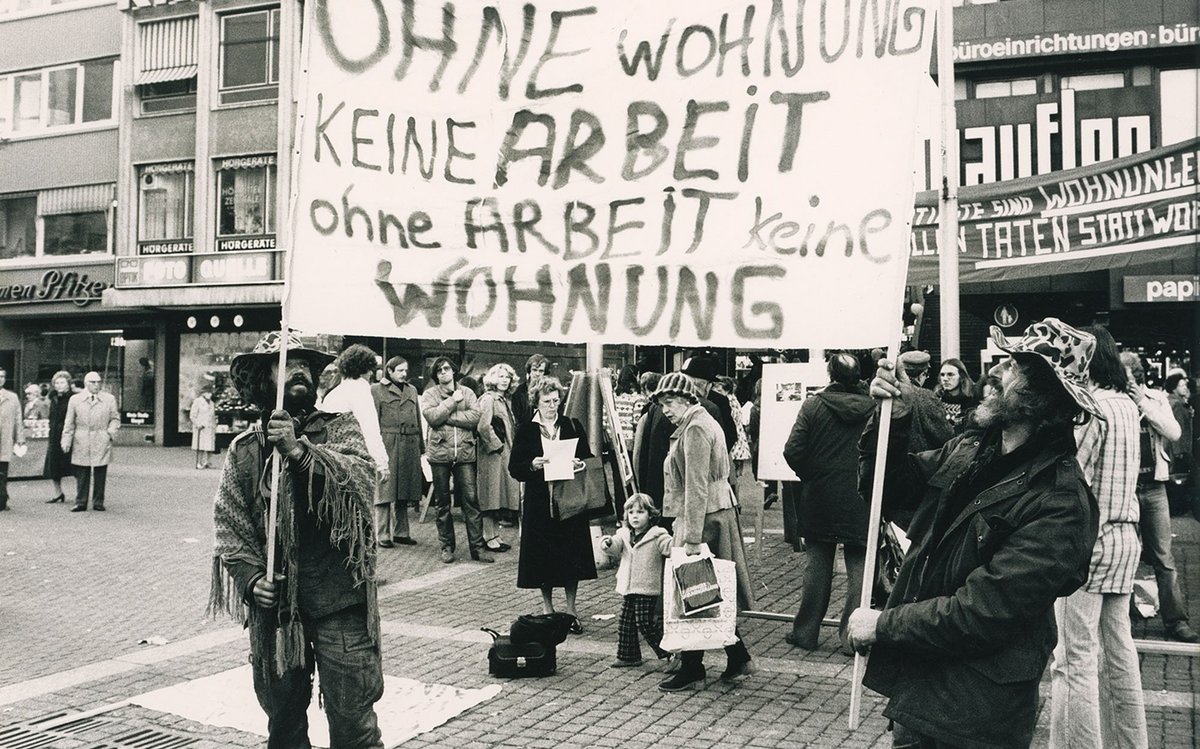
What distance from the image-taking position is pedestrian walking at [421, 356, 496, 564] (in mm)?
11016

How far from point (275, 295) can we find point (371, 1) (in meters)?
23.3

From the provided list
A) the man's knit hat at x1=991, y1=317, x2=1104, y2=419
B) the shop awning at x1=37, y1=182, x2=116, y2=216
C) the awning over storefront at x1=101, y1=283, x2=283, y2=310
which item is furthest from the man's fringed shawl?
the shop awning at x1=37, y1=182, x2=116, y2=216

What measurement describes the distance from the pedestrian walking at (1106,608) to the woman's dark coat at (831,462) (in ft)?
6.25

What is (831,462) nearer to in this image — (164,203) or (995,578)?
(995,578)

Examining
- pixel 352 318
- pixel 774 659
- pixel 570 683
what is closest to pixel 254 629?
pixel 352 318

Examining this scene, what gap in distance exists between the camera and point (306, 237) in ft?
15.2

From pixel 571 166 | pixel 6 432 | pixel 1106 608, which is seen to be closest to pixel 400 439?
pixel 6 432

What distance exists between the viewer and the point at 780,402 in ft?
33.4

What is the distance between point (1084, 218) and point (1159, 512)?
11.7 feet

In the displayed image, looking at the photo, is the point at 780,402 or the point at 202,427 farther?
the point at 202,427

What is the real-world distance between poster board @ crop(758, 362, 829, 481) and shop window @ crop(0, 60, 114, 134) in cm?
2655

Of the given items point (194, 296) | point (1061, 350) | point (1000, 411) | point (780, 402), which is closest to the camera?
point (1000, 411)

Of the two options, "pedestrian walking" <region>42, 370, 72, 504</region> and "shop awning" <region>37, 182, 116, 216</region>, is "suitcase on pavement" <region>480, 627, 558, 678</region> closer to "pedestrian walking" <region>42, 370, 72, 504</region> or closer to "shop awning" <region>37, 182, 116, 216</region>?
"pedestrian walking" <region>42, 370, 72, 504</region>

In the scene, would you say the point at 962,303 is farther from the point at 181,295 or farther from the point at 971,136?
the point at 181,295
